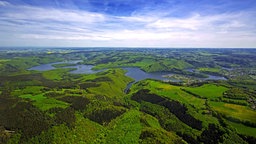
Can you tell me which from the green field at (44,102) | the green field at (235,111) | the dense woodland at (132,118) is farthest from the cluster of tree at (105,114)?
the green field at (235,111)

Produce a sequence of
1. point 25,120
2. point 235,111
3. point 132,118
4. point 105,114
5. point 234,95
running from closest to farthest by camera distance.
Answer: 1. point 25,120
2. point 132,118
3. point 105,114
4. point 235,111
5. point 234,95

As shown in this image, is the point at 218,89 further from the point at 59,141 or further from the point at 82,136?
the point at 59,141

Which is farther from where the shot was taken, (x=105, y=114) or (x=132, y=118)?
(x=105, y=114)

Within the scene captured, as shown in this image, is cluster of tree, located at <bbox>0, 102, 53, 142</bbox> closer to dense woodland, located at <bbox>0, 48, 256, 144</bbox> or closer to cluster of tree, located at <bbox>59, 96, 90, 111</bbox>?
A: dense woodland, located at <bbox>0, 48, 256, 144</bbox>

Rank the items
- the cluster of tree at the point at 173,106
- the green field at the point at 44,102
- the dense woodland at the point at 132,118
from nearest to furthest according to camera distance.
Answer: the dense woodland at the point at 132,118, the cluster of tree at the point at 173,106, the green field at the point at 44,102

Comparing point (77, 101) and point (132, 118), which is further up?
point (77, 101)

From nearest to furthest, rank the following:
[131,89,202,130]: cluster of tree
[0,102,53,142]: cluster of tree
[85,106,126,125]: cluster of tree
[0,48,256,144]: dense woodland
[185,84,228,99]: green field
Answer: [0,48,256,144]: dense woodland → [0,102,53,142]: cluster of tree → [131,89,202,130]: cluster of tree → [85,106,126,125]: cluster of tree → [185,84,228,99]: green field

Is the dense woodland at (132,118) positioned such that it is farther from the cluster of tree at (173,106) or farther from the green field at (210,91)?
the green field at (210,91)

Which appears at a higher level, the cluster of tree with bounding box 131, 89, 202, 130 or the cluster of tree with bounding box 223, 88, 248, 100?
the cluster of tree with bounding box 223, 88, 248, 100

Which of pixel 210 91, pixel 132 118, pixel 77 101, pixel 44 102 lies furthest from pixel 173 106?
pixel 44 102

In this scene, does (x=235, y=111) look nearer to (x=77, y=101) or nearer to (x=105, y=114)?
(x=105, y=114)

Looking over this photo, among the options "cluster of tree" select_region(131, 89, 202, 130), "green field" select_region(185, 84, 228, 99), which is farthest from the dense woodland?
"green field" select_region(185, 84, 228, 99)
